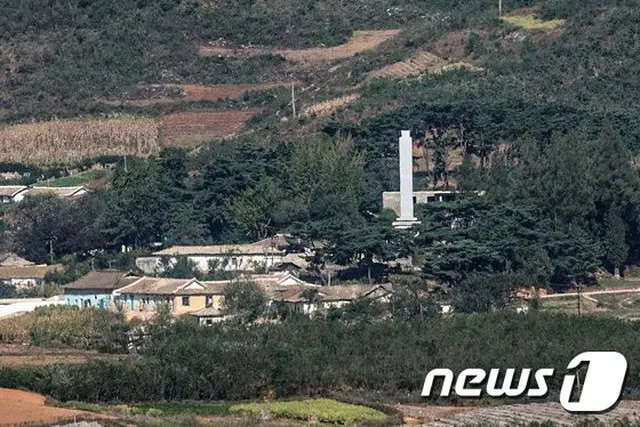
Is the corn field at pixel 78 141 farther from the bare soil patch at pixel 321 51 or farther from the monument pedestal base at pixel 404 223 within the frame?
the monument pedestal base at pixel 404 223

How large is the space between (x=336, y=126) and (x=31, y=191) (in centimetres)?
1275

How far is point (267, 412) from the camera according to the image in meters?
58.7

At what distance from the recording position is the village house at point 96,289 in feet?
263

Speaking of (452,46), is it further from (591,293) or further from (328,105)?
(591,293)

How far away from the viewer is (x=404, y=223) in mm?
85938

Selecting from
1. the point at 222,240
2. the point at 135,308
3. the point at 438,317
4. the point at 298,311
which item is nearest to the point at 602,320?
the point at 438,317

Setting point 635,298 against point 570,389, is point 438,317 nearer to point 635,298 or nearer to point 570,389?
point 635,298

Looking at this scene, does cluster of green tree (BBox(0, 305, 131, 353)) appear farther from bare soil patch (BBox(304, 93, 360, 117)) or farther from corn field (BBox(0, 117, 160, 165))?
corn field (BBox(0, 117, 160, 165))

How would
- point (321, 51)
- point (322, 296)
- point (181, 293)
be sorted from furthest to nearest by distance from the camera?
point (321, 51) < point (181, 293) < point (322, 296)

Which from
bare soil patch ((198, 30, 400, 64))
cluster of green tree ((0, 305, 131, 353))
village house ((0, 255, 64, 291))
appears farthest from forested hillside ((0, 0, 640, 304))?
cluster of green tree ((0, 305, 131, 353))

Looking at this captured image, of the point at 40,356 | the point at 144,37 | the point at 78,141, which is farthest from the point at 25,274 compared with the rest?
the point at 144,37

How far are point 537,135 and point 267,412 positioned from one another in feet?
119

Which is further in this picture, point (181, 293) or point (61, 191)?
point (61, 191)

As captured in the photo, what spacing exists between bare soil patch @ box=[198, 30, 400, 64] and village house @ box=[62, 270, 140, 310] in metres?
37.6
